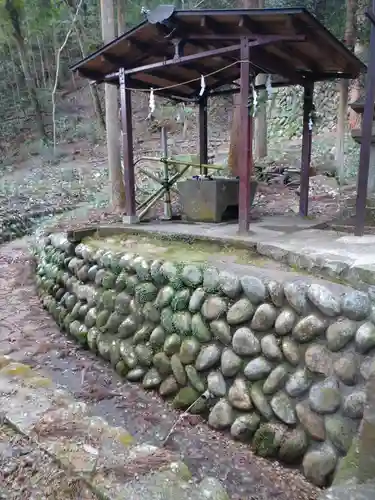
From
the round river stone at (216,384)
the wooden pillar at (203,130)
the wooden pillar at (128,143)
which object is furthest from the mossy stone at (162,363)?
the wooden pillar at (203,130)

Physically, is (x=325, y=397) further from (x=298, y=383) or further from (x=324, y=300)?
(x=324, y=300)

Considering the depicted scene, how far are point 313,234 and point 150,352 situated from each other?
2.29 m

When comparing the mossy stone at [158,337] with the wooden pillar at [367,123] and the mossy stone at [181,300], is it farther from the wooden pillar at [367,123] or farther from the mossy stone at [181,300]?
the wooden pillar at [367,123]

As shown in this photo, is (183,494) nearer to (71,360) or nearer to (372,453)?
(372,453)

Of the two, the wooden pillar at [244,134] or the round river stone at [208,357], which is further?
the wooden pillar at [244,134]

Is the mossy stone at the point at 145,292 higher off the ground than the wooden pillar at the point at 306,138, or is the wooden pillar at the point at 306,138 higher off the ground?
the wooden pillar at the point at 306,138

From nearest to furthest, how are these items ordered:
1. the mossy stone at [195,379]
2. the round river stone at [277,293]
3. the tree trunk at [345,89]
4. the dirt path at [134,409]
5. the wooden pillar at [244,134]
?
the dirt path at [134,409]
the round river stone at [277,293]
the mossy stone at [195,379]
the wooden pillar at [244,134]
the tree trunk at [345,89]

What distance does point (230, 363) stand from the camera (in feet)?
11.3

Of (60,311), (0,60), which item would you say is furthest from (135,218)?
(0,60)

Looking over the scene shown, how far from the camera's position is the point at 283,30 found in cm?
445

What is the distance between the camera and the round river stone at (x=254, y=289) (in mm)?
3410

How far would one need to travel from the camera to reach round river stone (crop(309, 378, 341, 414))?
2852 mm

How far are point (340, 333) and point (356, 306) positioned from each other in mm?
214

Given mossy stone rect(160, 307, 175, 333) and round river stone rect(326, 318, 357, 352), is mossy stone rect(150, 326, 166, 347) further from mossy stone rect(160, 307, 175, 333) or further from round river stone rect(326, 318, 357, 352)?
round river stone rect(326, 318, 357, 352)
